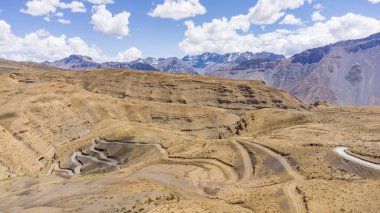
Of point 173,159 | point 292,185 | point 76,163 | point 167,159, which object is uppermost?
Answer: point 292,185

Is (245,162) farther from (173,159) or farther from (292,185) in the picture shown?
(292,185)

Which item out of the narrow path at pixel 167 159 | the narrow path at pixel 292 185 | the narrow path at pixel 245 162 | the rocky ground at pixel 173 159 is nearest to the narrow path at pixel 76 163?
the narrow path at pixel 167 159

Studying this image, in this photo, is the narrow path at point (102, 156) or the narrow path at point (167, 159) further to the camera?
the narrow path at point (102, 156)

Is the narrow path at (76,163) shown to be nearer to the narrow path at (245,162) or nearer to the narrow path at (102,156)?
the narrow path at (102,156)

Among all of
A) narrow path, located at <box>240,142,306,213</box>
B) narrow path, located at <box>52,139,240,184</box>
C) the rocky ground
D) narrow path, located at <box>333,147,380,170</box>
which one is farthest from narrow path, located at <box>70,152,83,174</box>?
narrow path, located at <box>333,147,380,170</box>

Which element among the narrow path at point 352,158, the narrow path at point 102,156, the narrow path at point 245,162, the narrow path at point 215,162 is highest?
the narrow path at point 352,158

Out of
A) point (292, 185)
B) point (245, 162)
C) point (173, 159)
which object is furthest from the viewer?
point (173, 159)

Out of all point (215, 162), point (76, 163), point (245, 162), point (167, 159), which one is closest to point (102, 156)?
point (76, 163)

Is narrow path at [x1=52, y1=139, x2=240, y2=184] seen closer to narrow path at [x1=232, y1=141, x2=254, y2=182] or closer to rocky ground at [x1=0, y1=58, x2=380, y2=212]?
rocky ground at [x1=0, y1=58, x2=380, y2=212]
